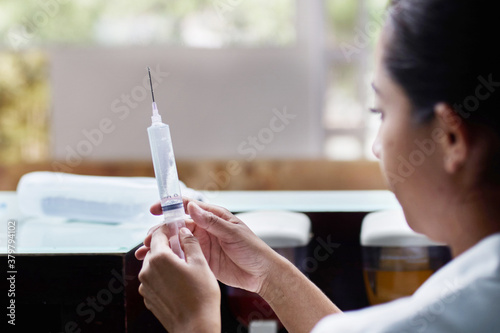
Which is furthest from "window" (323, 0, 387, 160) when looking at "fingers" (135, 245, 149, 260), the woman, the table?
the woman

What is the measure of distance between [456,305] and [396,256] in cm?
64

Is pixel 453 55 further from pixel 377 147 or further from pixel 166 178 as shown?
pixel 166 178

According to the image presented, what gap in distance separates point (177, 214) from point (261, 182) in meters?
2.52

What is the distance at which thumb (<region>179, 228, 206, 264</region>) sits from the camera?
711 mm

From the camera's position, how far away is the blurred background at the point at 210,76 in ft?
11.7

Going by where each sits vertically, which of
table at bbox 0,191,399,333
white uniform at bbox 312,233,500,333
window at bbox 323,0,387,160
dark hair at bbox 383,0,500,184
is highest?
window at bbox 323,0,387,160

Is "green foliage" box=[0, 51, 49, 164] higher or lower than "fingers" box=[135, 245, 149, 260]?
higher

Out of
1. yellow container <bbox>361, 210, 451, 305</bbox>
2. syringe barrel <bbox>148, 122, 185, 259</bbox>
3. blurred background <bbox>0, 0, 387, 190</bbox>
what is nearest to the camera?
syringe barrel <bbox>148, 122, 185, 259</bbox>

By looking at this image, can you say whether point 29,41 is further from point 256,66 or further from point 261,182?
point 261,182

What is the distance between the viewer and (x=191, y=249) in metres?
0.72

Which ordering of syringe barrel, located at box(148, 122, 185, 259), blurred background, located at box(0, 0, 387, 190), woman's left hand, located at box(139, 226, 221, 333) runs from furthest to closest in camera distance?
blurred background, located at box(0, 0, 387, 190) < syringe barrel, located at box(148, 122, 185, 259) < woman's left hand, located at box(139, 226, 221, 333)

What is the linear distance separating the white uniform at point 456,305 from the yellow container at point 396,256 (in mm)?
575

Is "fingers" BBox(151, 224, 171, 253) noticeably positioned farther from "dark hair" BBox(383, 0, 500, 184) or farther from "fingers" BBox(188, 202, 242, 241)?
"dark hair" BBox(383, 0, 500, 184)

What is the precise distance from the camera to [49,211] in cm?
106
